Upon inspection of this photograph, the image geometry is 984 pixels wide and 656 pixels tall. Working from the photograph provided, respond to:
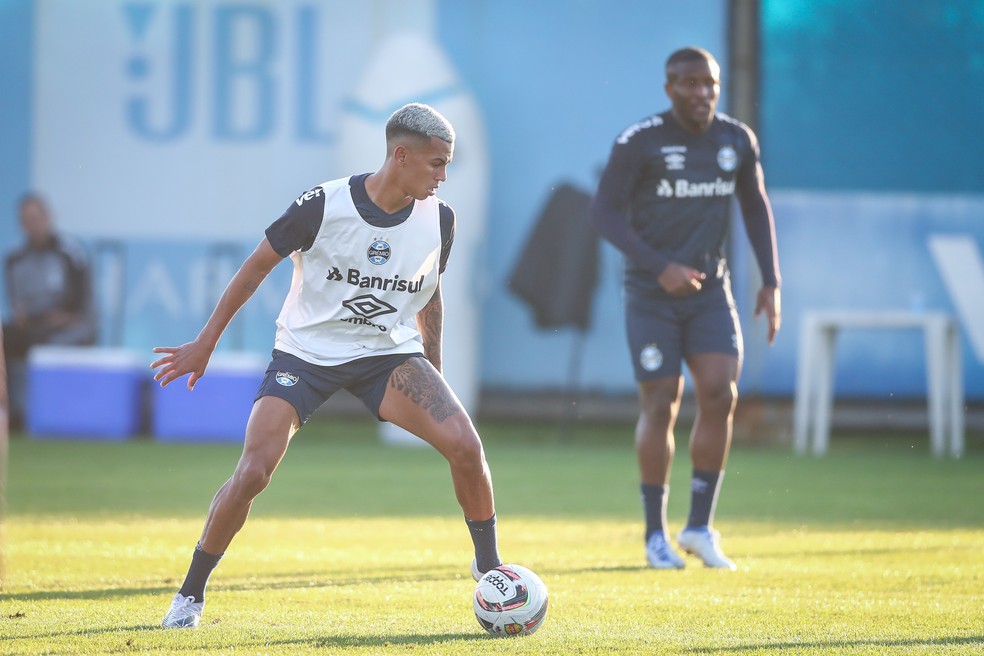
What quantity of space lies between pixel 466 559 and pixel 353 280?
191 centimetres


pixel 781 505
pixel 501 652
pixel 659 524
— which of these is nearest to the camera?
pixel 501 652

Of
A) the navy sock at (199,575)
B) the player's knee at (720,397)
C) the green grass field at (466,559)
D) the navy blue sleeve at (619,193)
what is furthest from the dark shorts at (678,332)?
the navy sock at (199,575)

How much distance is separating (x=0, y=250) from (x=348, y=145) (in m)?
3.86

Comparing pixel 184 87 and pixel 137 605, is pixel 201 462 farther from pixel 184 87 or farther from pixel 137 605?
pixel 137 605

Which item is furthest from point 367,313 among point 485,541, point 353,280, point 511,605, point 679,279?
point 679,279

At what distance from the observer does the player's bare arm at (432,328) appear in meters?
5.16

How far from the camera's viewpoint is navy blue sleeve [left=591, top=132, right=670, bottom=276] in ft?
20.6

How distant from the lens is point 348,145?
14.1 metres

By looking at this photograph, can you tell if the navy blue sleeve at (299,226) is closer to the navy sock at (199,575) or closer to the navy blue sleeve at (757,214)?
the navy sock at (199,575)

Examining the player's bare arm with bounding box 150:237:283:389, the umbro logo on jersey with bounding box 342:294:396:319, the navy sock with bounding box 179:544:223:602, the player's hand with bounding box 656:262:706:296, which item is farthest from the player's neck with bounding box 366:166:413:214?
the player's hand with bounding box 656:262:706:296

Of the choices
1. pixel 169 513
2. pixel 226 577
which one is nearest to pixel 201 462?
pixel 169 513

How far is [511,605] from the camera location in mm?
4414

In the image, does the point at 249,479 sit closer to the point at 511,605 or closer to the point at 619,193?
the point at 511,605

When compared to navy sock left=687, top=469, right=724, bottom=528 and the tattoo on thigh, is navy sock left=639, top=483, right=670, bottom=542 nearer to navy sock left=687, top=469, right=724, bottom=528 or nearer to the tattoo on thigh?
navy sock left=687, top=469, right=724, bottom=528
